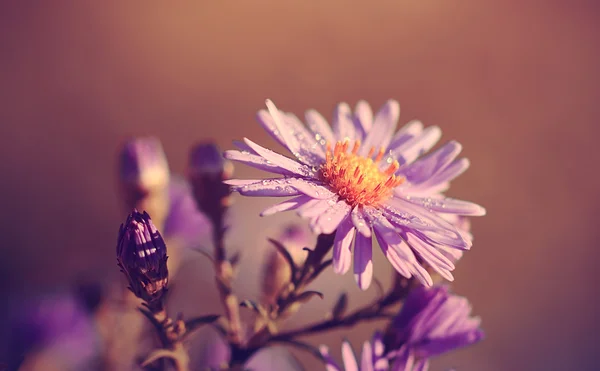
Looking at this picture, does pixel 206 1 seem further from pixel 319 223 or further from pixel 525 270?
pixel 319 223

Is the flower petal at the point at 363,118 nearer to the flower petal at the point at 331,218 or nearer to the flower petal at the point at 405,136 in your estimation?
the flower petal at the point at 405,136

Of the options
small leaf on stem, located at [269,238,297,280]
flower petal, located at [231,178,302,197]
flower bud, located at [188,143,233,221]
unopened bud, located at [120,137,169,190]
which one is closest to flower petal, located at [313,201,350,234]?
flower petal, located at [231,178,302,197]

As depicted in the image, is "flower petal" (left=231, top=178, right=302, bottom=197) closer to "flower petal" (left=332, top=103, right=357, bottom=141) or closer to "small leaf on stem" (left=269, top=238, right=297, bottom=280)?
"small leaf on stem" (left=269, top=238, right=297, bottom=280)

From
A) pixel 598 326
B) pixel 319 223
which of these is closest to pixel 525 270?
pixel 598 326

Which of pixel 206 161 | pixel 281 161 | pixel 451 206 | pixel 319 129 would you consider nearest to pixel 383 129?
pixel 319 129

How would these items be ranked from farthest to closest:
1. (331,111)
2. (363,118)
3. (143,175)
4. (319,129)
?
(331,111) → (143,175) → (363,118) → (319,129)

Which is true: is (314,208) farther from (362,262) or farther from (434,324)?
(434,324)
